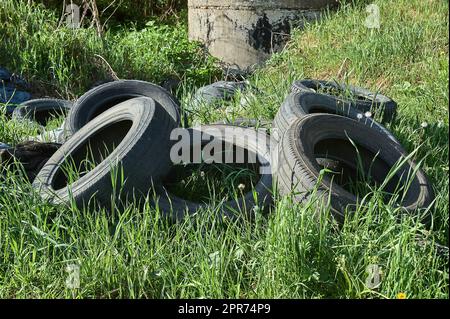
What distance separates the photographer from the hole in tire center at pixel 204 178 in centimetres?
469

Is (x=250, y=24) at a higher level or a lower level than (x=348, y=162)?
higher

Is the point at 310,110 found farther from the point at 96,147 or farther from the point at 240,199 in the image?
the point at 96,147

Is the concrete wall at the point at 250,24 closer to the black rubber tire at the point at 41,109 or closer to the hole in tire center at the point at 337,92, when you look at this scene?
the black rubber tire at the point at 41,109

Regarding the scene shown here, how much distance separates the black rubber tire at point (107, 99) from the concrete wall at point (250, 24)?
401 centimetres

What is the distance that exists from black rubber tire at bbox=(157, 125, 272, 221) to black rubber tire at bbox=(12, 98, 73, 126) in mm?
2573

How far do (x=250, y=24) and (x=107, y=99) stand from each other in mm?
4261

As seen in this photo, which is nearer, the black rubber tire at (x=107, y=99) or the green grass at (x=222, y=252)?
the green grass at (x=222, y=252)

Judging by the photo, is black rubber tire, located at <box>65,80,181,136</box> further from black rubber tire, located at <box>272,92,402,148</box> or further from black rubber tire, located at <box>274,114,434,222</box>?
black rubber tire, located at <box>274,114,434,222</box>

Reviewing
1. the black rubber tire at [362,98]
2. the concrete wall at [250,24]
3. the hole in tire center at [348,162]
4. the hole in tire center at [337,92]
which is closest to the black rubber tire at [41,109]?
the black rubber tire at [362,98]

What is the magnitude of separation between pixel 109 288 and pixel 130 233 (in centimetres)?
36

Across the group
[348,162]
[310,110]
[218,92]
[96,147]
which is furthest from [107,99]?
[348,162]

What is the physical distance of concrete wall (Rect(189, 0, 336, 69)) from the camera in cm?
987

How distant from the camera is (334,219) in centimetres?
361

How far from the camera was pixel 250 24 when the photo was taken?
10.0m
